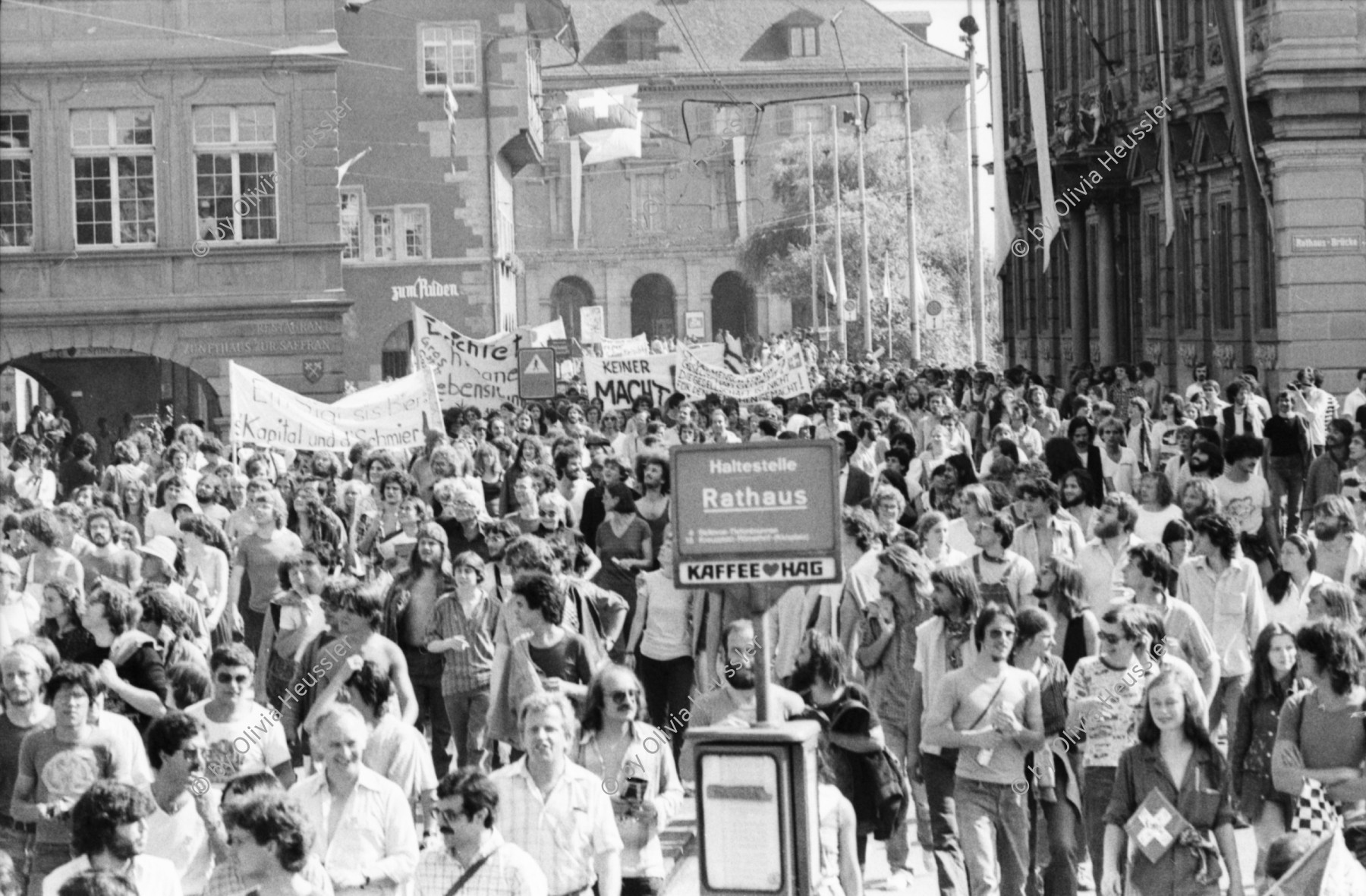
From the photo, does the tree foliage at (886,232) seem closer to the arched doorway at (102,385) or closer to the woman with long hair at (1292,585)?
the arched doorway at (102,385)

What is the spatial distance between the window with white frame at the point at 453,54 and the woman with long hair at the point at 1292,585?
147 feet

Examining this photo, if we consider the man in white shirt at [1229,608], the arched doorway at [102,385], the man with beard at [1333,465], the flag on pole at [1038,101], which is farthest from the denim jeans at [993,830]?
the arched doorway at [102,385]

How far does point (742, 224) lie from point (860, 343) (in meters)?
23.8

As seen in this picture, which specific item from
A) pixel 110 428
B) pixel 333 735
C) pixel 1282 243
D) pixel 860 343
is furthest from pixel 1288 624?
pixel 860 343

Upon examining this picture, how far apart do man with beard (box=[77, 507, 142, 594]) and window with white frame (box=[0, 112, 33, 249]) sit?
70.8 ft

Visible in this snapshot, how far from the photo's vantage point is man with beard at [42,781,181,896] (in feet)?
24.0

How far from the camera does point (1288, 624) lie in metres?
11.3

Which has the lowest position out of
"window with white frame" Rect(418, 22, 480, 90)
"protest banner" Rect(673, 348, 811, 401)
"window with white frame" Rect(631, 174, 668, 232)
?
"protest banner" Rect(673, 348, 811, 401)

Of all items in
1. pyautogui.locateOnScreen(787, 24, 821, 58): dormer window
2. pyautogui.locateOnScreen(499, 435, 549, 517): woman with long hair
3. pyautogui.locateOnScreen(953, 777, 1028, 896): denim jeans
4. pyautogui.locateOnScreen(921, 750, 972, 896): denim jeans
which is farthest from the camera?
pyautogui.locateOnScreen(787, 24, 821, 58): dormer window

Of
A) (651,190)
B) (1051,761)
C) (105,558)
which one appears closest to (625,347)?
(105,558)

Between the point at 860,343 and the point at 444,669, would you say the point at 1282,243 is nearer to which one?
the point at 444,669

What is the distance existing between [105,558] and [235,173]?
840 inches

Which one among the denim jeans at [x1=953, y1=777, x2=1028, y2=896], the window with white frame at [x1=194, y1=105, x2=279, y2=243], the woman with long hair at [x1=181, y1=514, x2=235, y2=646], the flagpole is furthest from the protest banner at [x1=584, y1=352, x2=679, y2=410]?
the flagpole

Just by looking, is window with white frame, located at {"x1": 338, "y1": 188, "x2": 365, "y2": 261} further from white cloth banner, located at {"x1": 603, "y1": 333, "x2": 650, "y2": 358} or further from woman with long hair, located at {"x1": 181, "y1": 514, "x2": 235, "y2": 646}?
woman with long hair, located at {"x1": 181, "y1": 514, "x2": 235, "y2": 646}
